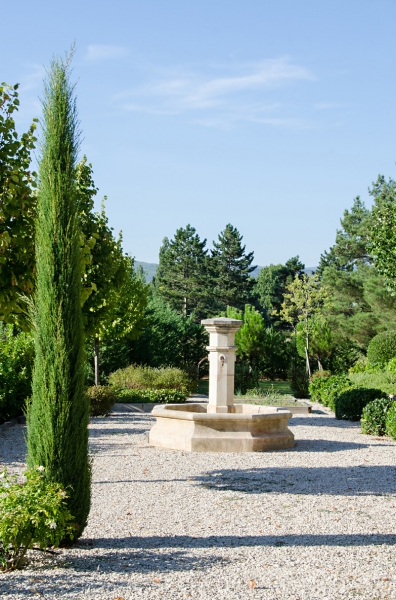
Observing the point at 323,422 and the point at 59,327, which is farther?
the point at 323,422

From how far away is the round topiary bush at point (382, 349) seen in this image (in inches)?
809

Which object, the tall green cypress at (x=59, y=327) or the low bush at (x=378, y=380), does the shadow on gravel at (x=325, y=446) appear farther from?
the tall green cypress at (x=59, y=327)

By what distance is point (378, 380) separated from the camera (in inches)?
677

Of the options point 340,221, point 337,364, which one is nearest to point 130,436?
point 337,364

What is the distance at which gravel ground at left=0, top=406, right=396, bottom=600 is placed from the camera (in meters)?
4.12

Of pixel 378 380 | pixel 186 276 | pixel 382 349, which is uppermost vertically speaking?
pixel 186 276

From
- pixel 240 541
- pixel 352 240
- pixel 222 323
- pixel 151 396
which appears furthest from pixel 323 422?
pixel 352 240

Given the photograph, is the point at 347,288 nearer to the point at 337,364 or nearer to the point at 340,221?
the point at 337,364

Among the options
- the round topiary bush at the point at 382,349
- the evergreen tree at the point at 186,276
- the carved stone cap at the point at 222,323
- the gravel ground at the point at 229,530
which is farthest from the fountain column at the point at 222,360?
the evergreen tree at the point at 186,276

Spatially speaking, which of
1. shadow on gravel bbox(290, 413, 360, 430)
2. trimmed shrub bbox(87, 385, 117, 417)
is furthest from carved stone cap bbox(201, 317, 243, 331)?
trimmed shrub bbox(87, 385, 117, 417)

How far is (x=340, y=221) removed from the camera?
38531 mm

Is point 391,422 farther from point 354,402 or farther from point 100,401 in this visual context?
point 100,401

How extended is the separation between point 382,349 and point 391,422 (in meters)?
9.68

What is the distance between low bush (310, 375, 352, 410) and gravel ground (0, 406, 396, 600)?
7034 millimetres
